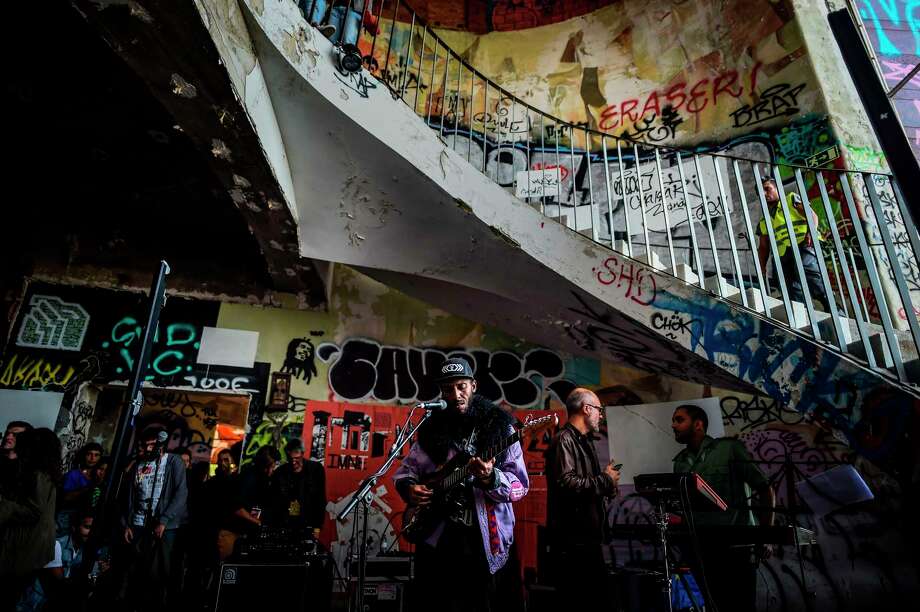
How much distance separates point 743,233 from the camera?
6.84m

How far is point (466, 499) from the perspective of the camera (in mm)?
2797

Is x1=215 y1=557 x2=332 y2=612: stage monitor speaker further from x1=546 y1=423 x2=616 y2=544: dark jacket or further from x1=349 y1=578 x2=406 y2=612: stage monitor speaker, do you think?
x1=546 y1=423 x2=616 y2=544: dark jacket

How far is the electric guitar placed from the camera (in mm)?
2789

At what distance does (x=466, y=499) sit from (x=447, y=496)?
100 millimetres

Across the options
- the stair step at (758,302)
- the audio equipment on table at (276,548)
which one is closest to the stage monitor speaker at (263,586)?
the audio equipment on table at (276,548)

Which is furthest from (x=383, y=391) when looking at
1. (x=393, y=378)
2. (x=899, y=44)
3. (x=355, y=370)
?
(x=899, y=44)

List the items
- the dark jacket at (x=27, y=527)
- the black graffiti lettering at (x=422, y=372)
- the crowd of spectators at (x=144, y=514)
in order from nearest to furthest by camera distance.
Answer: the dark jacket at (x=27, y=527), the crowd of spectators at (x=144, y=514), the black graffiti lettering at (x=422, y=372)

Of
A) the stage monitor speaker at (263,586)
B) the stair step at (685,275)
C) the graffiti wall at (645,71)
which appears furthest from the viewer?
the graffiti wall at (645,71)

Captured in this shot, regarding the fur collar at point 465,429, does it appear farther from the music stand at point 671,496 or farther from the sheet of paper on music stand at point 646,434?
the sheet of paper on music stand at point 646,434

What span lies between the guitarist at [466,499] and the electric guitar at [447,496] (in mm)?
18

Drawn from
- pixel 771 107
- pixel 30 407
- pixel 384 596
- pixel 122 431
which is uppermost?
pixel 771 107

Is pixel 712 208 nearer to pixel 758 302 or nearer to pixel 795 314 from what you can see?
pixel 758 302

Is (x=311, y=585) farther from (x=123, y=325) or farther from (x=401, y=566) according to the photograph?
(x=123, y=325)

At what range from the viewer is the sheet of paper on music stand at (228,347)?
22.4ft
